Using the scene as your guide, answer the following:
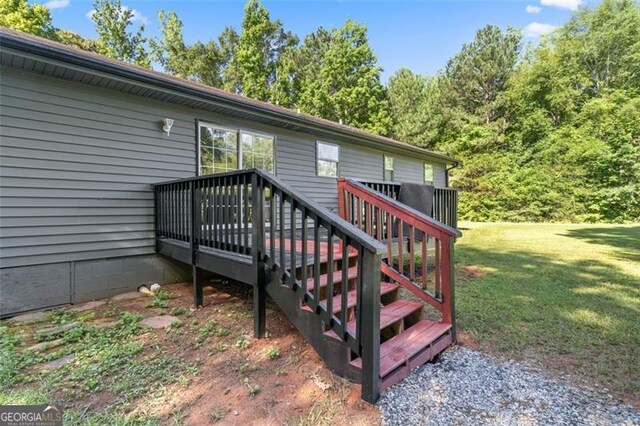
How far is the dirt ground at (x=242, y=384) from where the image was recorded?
2064 millimetres

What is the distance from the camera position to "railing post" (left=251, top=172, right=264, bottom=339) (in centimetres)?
302

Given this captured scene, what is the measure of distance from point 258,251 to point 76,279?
122 inches

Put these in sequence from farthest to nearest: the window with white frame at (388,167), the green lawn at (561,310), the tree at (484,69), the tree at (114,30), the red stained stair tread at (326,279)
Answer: the tree at (484,69) < the tree at (114,30) < the window with white frame at (388,167) < the red stained stair tread at (326,279) < the green lawn at (561,310)

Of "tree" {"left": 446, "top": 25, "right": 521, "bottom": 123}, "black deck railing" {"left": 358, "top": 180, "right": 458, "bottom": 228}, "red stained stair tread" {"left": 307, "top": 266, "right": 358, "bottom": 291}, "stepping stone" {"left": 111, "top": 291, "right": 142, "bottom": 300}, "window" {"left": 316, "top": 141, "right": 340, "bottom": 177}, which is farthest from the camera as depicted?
"tree" {"left": 446, "top": 25, "right": 521, "bottom": 123}

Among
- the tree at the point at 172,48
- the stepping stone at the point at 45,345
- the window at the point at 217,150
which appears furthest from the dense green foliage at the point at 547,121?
the stepping stone at the point at 45,345

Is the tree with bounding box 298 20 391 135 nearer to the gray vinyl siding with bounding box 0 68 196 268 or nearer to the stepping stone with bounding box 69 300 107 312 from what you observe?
the gray vinyl siding with bounding box 0 68 196 268

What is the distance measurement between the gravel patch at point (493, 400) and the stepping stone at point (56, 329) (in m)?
3.33

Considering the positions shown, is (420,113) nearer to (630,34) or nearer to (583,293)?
(630,34)

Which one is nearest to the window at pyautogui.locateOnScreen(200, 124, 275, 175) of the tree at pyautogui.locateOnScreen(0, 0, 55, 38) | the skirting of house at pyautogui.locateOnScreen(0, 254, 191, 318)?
the skirting of house at pyautogui.locateOnScreen(0, 254, 191, 318)

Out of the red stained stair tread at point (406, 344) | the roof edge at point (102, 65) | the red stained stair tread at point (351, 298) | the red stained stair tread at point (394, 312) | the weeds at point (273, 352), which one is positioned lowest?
the weeds at point (273, 352)

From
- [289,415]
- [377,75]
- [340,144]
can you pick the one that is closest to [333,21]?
[377,75]

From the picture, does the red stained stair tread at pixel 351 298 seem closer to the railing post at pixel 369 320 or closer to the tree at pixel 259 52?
the railing post at pixel 369 320

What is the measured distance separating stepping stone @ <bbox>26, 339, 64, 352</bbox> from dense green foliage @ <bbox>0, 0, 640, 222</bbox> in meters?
18.8

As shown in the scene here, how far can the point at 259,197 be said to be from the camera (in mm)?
3006
